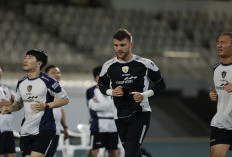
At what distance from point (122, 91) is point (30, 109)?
123cm

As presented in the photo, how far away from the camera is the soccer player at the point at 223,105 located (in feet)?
23.0

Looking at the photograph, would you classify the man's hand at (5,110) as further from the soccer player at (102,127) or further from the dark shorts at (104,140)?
the dark shorts at (104,140)

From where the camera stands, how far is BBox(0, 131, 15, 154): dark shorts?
8742mm

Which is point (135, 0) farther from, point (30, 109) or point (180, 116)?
point (30, 109)

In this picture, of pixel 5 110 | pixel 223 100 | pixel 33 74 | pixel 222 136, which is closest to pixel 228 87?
pixel 223 100

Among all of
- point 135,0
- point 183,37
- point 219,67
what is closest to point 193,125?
point 183,37

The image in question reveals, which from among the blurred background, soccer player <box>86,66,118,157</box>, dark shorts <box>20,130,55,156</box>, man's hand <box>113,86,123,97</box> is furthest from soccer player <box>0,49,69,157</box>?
the blurred background

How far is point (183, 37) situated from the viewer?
24.1 metres

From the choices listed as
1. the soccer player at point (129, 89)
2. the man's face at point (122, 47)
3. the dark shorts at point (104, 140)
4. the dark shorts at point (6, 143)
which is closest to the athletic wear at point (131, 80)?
the soccer player at point (129, 89)

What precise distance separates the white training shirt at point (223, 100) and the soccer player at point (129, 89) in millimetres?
768

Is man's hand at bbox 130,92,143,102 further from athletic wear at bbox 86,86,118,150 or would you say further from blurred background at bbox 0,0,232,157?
blurred background at bbox 0,0,232,157

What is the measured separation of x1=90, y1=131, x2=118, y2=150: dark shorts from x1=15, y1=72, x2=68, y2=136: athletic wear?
2.69 metres

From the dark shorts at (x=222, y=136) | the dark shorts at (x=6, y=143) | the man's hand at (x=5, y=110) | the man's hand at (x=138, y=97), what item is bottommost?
the dark shorts at (x=6, y=143)

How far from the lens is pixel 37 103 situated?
7.05 metres
